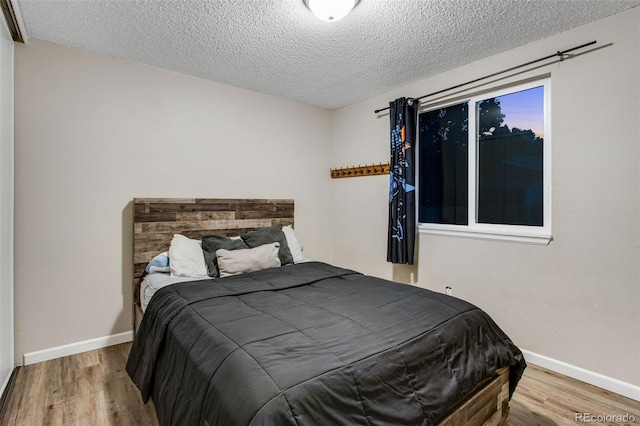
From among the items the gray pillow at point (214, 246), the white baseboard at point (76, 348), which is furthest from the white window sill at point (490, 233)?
the white baseboard at point (76, 348)

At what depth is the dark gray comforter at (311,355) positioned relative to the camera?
108 cm

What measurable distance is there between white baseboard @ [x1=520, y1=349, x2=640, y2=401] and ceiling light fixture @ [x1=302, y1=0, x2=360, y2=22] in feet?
9.20

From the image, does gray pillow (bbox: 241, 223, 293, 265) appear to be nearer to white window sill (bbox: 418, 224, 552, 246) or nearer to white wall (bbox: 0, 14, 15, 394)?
white window sill (bbox: 418, 224, 552, 246)

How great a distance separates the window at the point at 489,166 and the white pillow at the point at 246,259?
1.54 metres

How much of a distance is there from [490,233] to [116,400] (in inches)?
118

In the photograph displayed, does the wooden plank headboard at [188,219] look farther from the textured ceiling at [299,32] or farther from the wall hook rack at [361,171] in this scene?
the textured ceiling at [299,32]

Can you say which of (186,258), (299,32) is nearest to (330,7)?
(299,32)

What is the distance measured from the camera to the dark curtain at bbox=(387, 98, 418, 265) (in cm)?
313

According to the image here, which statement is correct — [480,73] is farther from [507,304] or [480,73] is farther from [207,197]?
[207,197]

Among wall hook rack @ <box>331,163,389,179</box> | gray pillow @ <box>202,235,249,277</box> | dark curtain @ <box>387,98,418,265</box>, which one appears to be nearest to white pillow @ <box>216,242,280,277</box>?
gray pillow @ <box>202,235,249,277</box>

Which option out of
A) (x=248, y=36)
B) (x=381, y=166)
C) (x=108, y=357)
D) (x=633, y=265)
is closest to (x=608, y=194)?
(x=633, y=265)

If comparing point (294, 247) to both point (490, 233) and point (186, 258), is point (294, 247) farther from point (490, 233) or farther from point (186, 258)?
point (490, 233)

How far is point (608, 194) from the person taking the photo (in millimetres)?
2121

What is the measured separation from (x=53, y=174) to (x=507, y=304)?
12.4 feet
